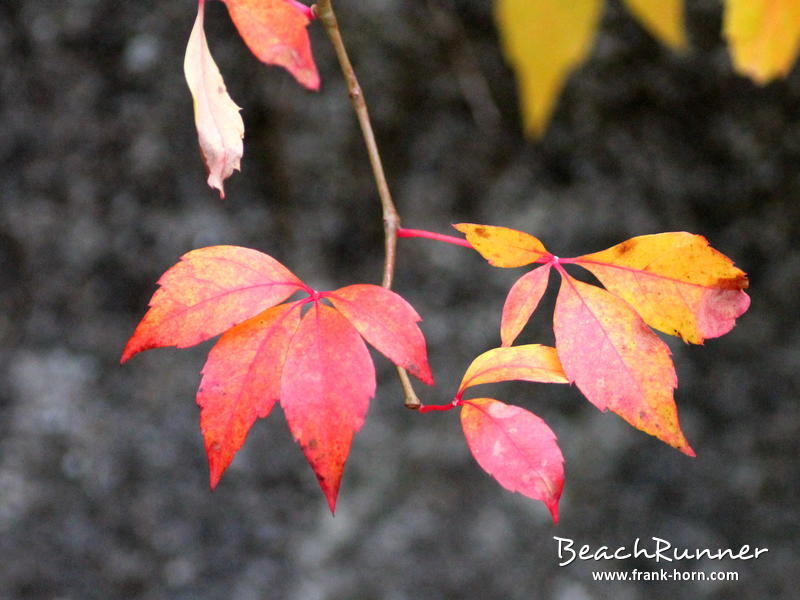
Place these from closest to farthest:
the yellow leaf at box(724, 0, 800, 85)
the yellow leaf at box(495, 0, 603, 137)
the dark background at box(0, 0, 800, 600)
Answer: the yellow leaf at box(495, 0, 603, 137) → the yellow leaf at box(724, 0, 800, 85) → the dark background at box(0, 0, 800, 600)

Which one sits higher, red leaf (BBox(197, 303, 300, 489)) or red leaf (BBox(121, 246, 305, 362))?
red leaf (BBox(121, 246, 305, 362))

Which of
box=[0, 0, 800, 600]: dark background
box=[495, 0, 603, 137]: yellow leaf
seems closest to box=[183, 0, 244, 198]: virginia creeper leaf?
box=[495, 0, 603, 137]: yellow leaf

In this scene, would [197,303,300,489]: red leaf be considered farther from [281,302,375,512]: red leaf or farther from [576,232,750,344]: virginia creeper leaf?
[576,232,750,344]: virginia creeper leaf

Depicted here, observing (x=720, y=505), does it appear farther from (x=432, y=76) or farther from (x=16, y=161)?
(x=16, y=161)

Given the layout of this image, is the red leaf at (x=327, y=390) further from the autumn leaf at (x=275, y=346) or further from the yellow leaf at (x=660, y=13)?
the yellow leaf at (x=660, y=13)

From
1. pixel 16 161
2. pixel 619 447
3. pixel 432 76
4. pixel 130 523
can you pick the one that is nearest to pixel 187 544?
pixel 130 523
